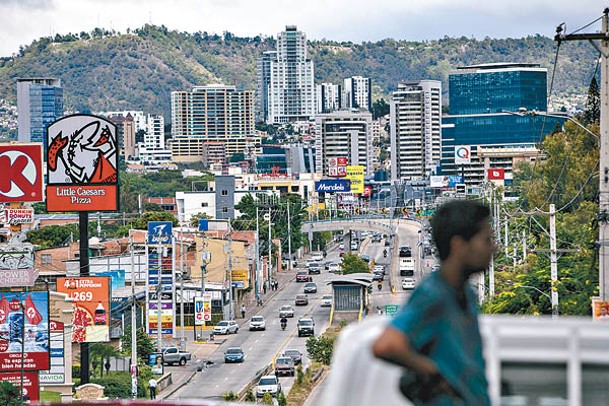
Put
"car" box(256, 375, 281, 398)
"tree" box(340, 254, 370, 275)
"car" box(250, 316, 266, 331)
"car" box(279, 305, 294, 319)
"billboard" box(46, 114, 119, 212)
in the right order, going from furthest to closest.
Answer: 1. "tree" box(340, 254, 370, 275)
2. "car" box(279, 305, 294, 319)
3. "car" box(250, 316, 266, 331)
4. "billboard" box(46, 114, 119, 212)
5. "car" box(256, 375, 281, 398)

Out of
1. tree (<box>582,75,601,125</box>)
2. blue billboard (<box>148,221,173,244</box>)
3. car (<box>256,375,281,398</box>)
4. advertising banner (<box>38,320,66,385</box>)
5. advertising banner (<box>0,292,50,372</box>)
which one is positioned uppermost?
tree (<box>582,75,601,125</box>)

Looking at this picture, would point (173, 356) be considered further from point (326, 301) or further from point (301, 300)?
point (301, 300)

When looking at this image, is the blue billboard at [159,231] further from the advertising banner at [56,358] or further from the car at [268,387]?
the car at [268,387]

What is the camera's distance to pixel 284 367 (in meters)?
61.8

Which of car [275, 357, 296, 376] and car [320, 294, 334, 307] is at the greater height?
car [275, 357, 296, 376]

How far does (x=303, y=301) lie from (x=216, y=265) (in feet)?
19.8

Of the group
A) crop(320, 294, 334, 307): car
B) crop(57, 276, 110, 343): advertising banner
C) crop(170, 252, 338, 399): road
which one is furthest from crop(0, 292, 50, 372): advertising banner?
crop(320, 294, 334, 307): car

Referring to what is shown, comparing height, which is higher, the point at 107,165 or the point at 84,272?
the point at 107,165

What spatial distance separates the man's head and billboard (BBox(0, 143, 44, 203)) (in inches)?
2434

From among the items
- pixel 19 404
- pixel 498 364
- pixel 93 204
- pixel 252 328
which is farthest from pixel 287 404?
pixel 498 364

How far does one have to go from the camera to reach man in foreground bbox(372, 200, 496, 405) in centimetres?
468

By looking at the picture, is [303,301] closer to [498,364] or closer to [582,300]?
[582,300]

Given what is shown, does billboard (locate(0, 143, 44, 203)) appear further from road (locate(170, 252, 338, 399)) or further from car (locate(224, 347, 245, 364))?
road (locate(170, 252, 338, 399))

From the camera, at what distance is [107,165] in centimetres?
6041
